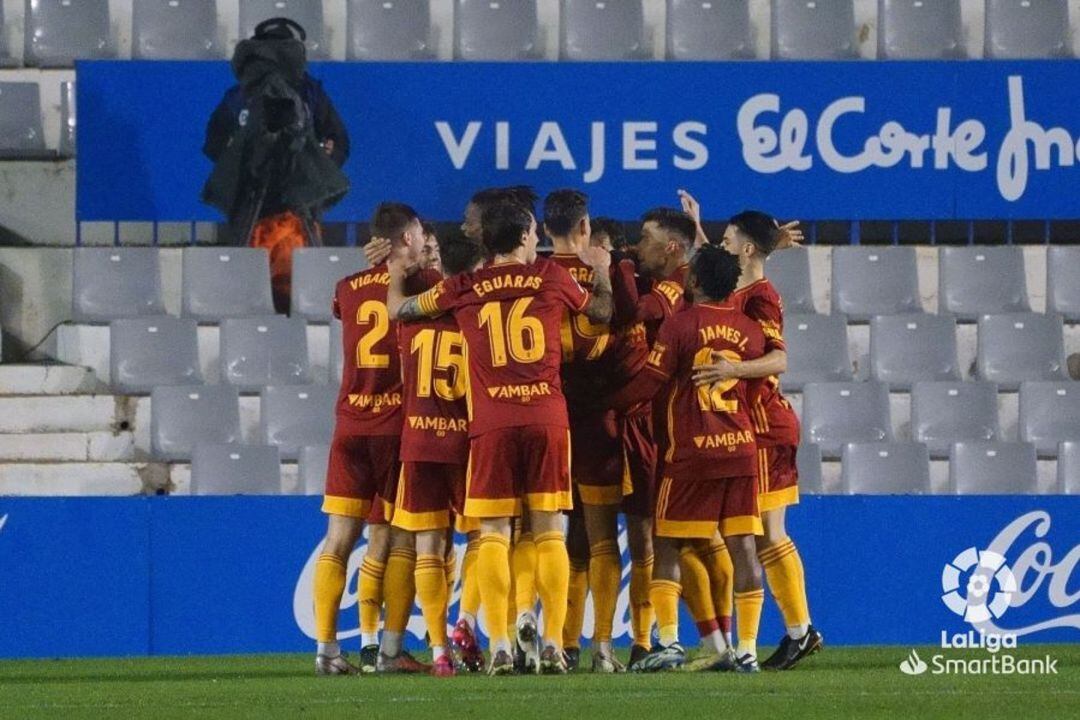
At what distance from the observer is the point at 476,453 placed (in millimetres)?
7855

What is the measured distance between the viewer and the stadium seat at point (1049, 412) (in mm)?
12617

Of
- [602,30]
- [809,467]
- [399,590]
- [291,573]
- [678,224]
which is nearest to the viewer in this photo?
[399,590]

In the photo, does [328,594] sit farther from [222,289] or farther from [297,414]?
[222,289]

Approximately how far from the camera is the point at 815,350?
12781mm

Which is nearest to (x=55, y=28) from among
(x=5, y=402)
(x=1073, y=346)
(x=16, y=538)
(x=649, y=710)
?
(x=5, y=402)

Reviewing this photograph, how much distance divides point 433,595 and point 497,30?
21.2 feet

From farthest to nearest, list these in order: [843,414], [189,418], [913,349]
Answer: [913,349]
[843,414]
[189,418]

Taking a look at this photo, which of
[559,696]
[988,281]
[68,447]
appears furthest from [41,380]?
[559,696]

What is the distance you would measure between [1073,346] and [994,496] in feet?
10.0

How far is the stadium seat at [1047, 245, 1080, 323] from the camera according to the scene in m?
13.2

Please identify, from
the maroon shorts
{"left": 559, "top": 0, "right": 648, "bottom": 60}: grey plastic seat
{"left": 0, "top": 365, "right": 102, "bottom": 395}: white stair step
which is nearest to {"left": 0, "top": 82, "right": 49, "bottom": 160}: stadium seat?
{"left": 0, "top": 365, "right": 102, "bottom": 395}: white stair step

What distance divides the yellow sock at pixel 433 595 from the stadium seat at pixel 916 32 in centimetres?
691

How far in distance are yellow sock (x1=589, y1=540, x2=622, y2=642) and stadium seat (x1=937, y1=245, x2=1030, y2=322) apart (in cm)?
539

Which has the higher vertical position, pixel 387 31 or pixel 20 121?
pixel 387 31
